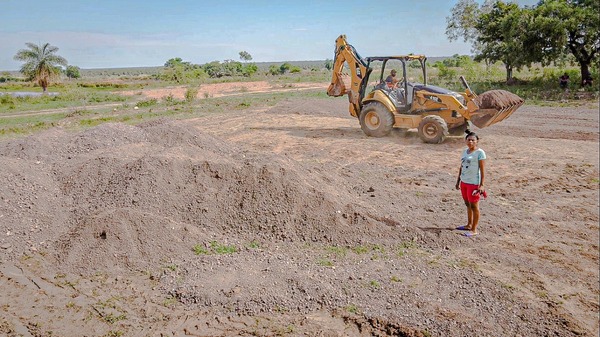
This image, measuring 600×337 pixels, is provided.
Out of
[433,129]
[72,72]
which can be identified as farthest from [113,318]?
[72,72]

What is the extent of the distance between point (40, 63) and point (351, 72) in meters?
29.5

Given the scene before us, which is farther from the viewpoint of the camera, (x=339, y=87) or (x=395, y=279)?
(x=339, y=87)

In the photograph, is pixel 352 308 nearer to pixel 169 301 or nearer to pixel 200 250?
pixel 169 301

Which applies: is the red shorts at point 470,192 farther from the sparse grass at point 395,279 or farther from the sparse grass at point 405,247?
the sparse grass at point 395,279

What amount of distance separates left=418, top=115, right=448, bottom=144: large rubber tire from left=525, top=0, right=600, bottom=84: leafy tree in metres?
10.9

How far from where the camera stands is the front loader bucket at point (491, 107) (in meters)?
10.2

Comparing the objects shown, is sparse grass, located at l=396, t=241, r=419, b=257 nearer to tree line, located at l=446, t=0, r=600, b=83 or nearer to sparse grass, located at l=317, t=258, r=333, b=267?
sparse grass, located at l=317, t=258, r=333, b=267

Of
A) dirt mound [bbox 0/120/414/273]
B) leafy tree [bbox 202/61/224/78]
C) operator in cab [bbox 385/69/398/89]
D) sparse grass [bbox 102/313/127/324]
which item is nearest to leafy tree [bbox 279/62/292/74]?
leafy tree [bbox 202/61/224/78]

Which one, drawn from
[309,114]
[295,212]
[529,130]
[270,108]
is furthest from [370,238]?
[270,108]

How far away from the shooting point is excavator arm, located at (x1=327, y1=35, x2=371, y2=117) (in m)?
12.2

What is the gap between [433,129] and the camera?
10.9 metres

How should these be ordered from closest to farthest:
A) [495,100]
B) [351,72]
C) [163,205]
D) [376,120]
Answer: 1. [163,205]
2. [495,100]
3. [376,120]
4. [351,72]

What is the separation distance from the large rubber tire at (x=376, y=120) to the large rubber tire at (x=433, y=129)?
0.91 meters

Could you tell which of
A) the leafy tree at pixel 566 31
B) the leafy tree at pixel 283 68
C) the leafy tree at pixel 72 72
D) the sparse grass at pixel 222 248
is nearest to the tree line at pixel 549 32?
the leafy tree at pixel 566 31
